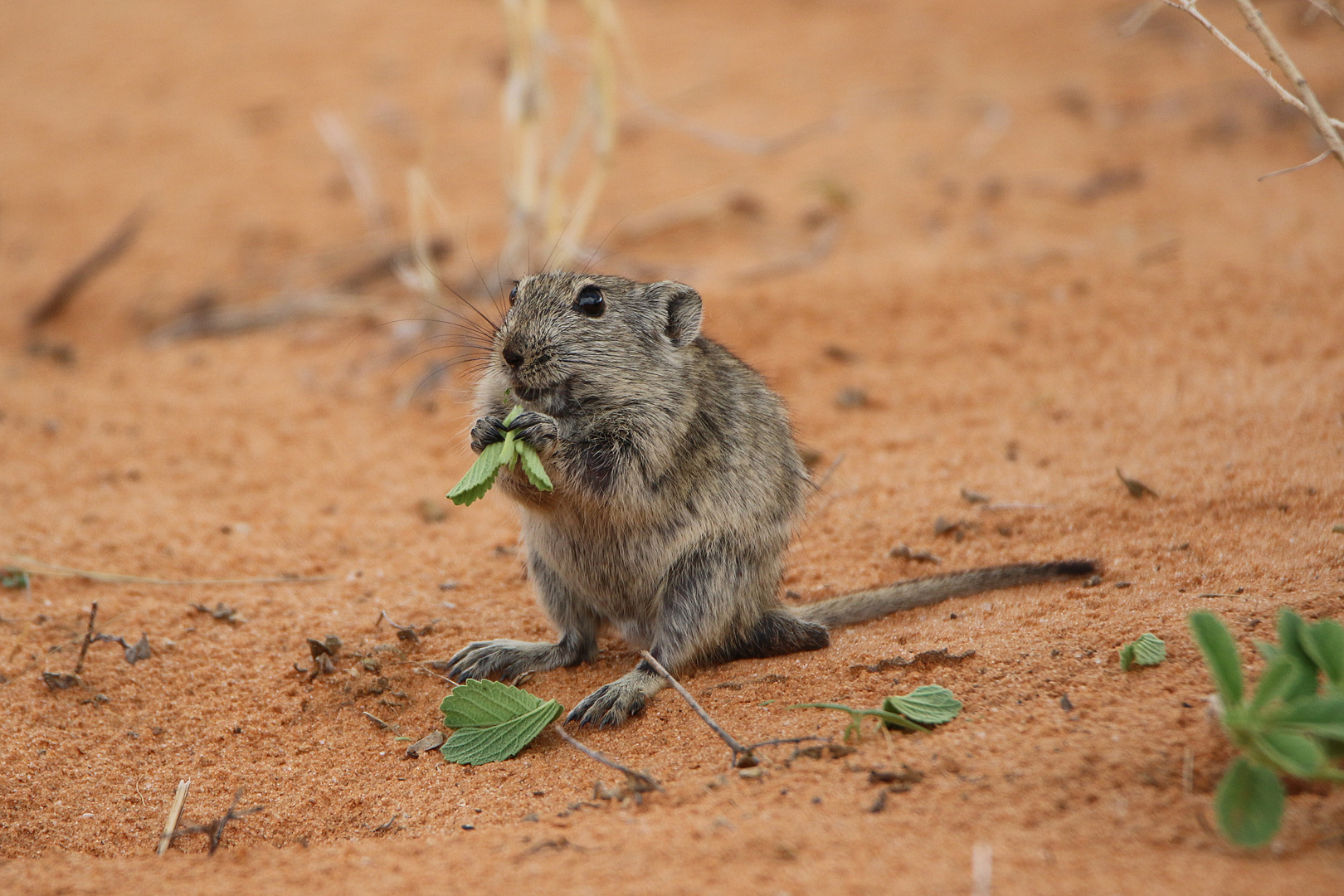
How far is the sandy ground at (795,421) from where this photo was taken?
282 cm

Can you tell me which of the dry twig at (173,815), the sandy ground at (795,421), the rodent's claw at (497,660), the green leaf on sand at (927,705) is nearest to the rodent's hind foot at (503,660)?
the rodent's claw at (497,660)

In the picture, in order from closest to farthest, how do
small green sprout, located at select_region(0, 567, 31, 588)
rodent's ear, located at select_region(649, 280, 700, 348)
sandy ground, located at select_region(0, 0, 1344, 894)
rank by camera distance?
sandy ground, located at select_region(0, 0, 1344, 894), rodent's ear, located at select_region(649, 280, 700, 348), small green sprout, located at select_region(0, 567, 31, 588)

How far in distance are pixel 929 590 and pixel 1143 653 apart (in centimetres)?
99

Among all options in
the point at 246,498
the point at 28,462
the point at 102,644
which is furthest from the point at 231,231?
the point at 102,644

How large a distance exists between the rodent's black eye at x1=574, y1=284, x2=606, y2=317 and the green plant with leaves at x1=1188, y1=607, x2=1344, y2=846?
7.41 feet

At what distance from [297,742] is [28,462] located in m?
3.38

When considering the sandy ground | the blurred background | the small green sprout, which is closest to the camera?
the sandy ground

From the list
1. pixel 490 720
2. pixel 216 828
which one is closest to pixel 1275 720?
pixel 490 720

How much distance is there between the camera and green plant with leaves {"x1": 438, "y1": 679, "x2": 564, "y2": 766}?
137 inches

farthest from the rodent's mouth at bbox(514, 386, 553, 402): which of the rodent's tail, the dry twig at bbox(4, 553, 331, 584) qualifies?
the dry twig at bbox(4, 553, 331, 584)

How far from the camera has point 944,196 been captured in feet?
29.7

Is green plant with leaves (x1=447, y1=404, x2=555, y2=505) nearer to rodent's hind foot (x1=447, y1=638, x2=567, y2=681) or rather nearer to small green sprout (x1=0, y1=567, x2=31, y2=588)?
rodent's hind foot (x1=447, y1=638, x2=567, y2=681)

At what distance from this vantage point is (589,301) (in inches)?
159

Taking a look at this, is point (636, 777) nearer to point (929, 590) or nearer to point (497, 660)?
→ point (497, 660)
